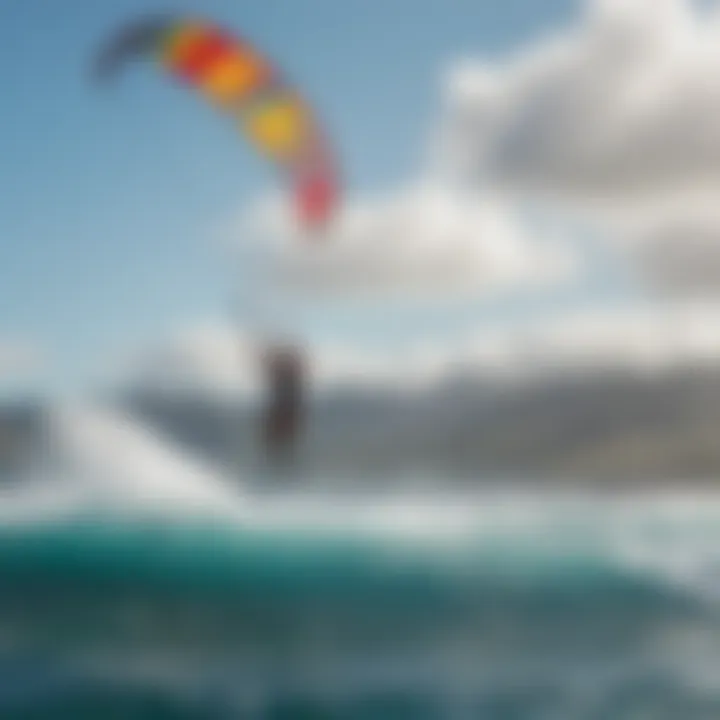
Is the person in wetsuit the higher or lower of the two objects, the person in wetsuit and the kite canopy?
the lower

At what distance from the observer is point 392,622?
9.66ft

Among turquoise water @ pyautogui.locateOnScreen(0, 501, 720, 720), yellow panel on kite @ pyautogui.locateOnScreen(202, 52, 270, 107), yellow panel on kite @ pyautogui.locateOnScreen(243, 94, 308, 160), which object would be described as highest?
yellow panel on kite @ pyautogui.locateOnScreen(202, 52, 270, 107)

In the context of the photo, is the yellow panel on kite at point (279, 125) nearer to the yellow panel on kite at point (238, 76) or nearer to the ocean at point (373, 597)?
the yellow panel on kite at point (238, 76)

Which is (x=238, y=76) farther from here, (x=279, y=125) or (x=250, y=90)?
(x=279, y=125)

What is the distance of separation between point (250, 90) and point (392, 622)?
54.1 inches

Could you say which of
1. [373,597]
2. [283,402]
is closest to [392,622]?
[373,597]

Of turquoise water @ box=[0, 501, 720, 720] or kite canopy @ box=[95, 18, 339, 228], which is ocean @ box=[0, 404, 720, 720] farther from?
kite canopy @ box=[95, 18, 339, 228]

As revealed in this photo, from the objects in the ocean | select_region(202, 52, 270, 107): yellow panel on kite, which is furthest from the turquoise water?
select_region(202, 52, 270, 107): yellow panel on kite

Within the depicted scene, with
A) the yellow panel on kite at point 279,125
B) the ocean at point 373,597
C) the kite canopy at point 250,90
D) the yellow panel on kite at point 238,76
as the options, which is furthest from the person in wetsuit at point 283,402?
the yellow panel on kite at point 238,76

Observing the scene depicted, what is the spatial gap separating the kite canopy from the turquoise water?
0.86 metres

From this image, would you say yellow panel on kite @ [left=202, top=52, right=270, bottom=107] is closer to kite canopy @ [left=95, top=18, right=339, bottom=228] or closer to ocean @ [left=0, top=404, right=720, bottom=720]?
kite canopy @ [left=95, top=18, right=339, bottom=228]

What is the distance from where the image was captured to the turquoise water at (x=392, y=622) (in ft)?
9.49

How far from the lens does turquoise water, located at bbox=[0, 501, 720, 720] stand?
2893 millimetres

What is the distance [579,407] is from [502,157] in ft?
2.14
